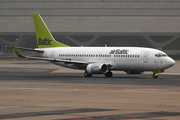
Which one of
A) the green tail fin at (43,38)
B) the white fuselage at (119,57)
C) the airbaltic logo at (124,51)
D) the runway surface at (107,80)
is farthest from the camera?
the green tail fin at (43,38)

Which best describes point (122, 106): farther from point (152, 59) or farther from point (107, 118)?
point (152, 59)

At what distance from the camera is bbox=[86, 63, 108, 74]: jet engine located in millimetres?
49812

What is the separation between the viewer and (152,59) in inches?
1928

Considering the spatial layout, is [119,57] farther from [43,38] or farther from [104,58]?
[43,38]

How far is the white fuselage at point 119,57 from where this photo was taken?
48.8 metres

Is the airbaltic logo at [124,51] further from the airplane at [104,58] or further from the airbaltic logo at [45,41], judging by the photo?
the airbaltic logo at [45,41]
